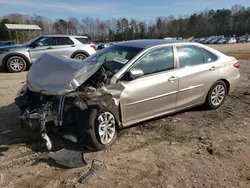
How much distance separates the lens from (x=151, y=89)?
441 cm

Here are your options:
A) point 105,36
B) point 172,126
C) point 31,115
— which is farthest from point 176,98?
point 105,36

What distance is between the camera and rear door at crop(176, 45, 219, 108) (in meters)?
4.89

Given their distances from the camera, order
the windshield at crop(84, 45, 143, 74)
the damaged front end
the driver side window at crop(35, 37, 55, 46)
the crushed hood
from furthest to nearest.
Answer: the driver side window at crop(35, 37, 55, 46), the windshield at crop(84, 45, 143, 74), the crushed hood, the damaged front end

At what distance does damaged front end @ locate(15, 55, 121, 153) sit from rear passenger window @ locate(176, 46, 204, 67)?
5.31 ft

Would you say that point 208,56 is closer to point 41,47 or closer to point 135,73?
point 135,73

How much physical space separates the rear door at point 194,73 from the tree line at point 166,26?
82446 millimetres

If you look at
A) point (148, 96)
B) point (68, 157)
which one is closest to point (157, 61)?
point (148, 96)

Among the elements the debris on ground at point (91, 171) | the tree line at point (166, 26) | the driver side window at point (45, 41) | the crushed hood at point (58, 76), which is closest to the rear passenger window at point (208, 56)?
the crushed hood at point (58, 76)

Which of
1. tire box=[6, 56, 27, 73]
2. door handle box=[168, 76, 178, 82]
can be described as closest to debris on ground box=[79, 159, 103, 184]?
door handle box=[168, 76, 178, 82]

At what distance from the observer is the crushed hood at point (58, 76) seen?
3.78 metres

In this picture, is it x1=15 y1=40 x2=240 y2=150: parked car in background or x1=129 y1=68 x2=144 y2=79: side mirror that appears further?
x1=129 y1=68 x2=144 y2=79: side mirror

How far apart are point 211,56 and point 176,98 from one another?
4.61ft

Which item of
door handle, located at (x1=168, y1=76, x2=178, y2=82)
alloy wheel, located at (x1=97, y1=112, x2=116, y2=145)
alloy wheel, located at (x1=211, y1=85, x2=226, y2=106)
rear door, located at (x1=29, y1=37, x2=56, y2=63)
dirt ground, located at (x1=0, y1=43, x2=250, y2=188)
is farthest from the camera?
rear door, located at (x1=29, y1=37, x2=56, y2=63)

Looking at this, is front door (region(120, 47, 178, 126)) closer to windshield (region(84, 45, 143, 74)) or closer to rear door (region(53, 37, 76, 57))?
windshield (region(84, 45, 143, 74))
